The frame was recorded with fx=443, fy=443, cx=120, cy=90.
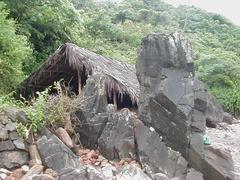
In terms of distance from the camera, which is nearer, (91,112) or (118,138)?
(118,138)

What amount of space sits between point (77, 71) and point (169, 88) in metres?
2.62

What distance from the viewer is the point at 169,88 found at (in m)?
6.71

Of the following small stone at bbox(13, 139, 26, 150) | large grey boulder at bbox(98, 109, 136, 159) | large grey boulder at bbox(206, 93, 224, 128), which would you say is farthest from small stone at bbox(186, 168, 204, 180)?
large grey boulder at bbox(206, 93, 224, 128)

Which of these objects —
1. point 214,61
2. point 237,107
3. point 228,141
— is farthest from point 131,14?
point 228,141

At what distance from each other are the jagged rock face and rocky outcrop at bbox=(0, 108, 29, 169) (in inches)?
74.2

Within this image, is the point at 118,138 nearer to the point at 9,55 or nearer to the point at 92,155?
the point at 92,155

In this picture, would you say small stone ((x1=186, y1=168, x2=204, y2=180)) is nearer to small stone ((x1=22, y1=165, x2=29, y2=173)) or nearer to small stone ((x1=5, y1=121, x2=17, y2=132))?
small stone ((x1=22, y1=165, x2=29, y2=173))

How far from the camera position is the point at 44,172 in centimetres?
580

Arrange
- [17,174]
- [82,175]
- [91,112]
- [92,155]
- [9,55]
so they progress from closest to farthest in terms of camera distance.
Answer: [82,175]
[17,174]
[92,155]
[91,112]
[9,55]

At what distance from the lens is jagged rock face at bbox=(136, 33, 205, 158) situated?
6516 millimetres

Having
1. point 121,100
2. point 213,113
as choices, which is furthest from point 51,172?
point 213,113

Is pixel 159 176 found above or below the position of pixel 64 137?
below

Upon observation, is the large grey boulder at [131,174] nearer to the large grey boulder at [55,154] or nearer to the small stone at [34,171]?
the large grey boulder at [55,154]

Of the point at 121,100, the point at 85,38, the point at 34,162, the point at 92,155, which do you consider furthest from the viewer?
the point at 85,38
